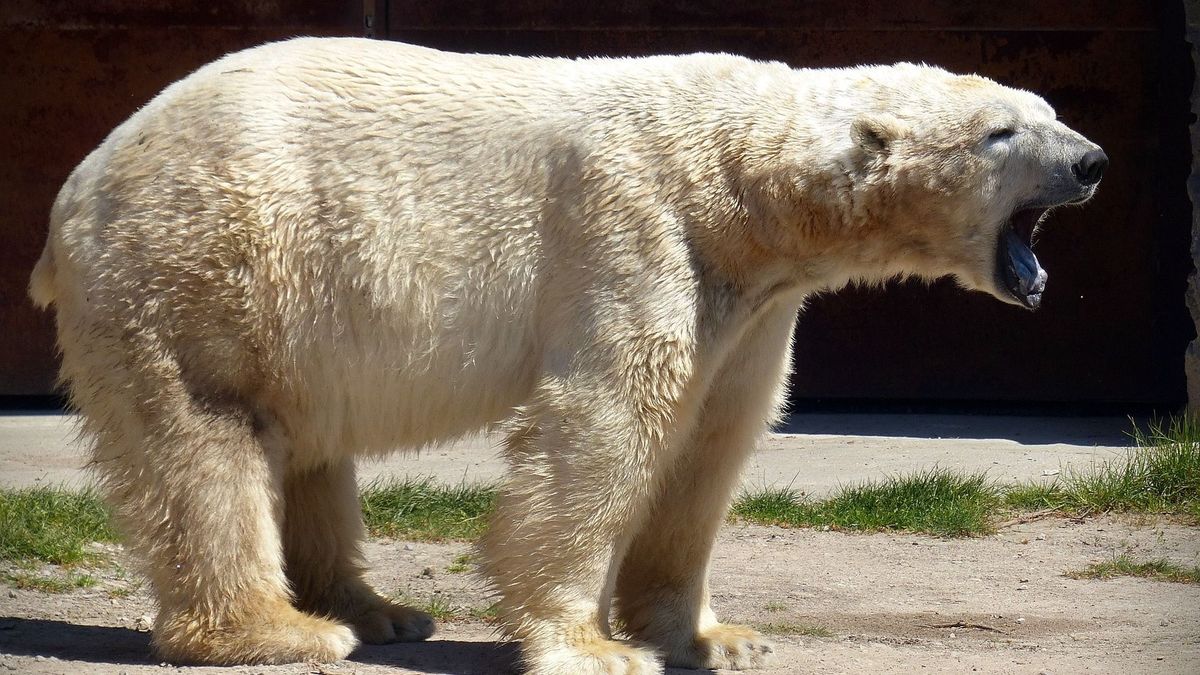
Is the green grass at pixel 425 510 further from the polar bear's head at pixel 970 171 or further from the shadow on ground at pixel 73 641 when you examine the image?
the polar bear's head at pixel 970 171

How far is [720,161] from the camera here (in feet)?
13.0

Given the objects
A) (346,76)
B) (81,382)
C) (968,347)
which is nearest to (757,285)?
(346,76)

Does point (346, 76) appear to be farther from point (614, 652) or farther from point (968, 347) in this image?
point (968, 347)

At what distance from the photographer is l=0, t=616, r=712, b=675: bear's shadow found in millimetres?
4184

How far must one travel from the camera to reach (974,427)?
7.95 metres

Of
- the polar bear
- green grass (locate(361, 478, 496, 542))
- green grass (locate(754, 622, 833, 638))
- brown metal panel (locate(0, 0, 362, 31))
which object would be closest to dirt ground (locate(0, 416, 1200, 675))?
green grass (locate(754, 622, 833, 638))

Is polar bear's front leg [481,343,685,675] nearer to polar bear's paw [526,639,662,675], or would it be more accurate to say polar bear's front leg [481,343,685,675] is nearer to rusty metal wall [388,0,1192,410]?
polar bear's paw [526,639,662,675]

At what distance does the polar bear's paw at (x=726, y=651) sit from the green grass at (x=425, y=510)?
1.59 meters

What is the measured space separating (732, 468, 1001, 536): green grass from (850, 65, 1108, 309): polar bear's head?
216 centimetres

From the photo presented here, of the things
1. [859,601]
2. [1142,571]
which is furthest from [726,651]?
[1142,571]

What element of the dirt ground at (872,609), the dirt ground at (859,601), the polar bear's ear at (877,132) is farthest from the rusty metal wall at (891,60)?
the polar bear's ear at (877,132)

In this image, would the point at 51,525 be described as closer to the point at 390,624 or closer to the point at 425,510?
the point at 425,510

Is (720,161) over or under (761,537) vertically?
over

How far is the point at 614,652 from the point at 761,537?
2.09m
